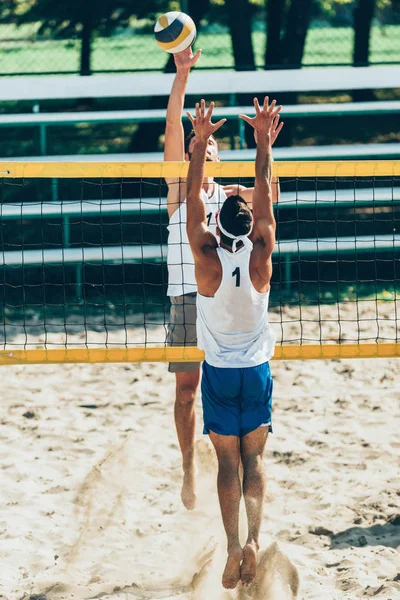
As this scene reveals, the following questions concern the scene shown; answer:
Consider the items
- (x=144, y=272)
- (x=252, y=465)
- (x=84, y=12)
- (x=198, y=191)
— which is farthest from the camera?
(x=84, y=12)

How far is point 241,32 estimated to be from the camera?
1302cm

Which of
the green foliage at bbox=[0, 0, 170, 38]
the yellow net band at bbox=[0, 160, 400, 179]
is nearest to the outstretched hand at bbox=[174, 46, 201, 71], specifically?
the yellow net band at bbox=[0, 160, 400, 179]

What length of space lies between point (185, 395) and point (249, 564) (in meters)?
1.49

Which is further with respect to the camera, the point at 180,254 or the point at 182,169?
the point at 180,254

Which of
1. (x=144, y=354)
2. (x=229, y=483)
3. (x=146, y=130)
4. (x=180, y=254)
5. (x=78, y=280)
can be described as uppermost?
(x=180, y=254)

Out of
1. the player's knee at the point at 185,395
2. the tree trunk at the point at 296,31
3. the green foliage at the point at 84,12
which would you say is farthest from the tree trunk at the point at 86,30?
the player's knee at the point at 185,395

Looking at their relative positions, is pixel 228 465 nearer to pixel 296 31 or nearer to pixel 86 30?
pixel 296 31

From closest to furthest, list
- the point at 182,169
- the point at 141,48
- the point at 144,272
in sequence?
1. the point at 182,169
2. the point at 144,272
3. the point at 141,48

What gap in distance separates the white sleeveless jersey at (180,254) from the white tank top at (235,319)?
3.33 ft

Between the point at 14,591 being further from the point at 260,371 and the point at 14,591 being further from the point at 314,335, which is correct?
the point at 314,335

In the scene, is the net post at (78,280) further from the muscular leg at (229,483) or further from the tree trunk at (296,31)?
the muscular leg at (229,483)

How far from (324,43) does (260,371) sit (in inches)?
819

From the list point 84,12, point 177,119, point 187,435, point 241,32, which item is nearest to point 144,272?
point 241,32

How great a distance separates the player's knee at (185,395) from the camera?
217 inches
